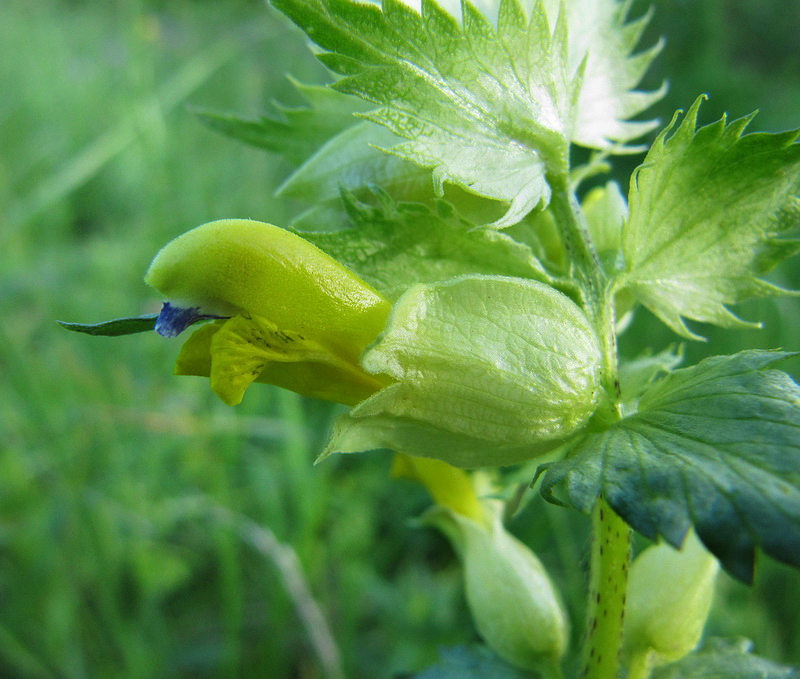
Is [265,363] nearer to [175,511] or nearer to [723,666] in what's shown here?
[723,666]

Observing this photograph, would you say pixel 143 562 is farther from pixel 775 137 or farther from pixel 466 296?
pixel 775 137

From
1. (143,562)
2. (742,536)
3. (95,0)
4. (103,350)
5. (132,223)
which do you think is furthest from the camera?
(95,0)

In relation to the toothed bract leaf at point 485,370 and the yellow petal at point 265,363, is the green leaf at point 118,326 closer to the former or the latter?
the yellow petal at point 265,363

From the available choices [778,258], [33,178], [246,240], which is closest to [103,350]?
[33,178]

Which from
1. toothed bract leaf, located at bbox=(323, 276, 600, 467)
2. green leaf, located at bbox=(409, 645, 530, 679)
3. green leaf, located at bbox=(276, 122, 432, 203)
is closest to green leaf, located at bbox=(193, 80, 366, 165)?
green leaf, located at bbox=(276, 122, 432, 203)

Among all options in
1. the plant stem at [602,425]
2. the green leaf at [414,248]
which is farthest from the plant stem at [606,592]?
the green leaf at [414,248]

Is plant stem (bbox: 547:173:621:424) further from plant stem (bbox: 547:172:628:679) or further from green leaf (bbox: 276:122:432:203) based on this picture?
green leaf (bbox: 276:122:432:203)
